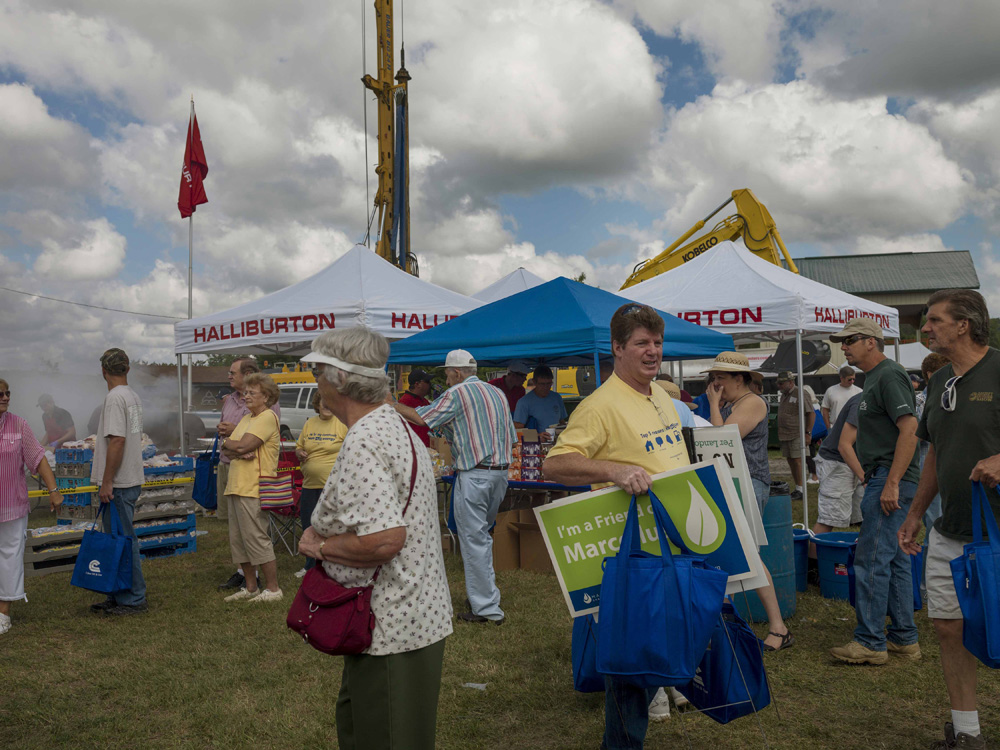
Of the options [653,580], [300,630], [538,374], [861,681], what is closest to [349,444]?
[300,630]

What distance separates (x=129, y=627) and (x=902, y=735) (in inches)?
205

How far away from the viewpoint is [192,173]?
15.8 m

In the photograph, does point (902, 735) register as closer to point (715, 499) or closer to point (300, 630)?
point (715, 499)

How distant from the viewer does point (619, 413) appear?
282 cm

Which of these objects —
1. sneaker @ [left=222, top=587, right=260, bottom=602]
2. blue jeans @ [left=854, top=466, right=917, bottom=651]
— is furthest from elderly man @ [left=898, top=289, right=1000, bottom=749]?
sneaker @ [left=222, top=587, right=260, bottom=602]

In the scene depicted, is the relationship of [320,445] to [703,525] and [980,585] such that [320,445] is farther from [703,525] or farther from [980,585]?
[980,585]

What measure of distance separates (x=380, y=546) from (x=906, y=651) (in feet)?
13.2

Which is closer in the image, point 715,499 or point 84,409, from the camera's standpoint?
point 715,499

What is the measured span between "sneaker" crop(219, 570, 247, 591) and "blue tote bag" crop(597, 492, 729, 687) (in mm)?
5220

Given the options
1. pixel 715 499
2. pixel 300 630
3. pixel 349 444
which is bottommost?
pixel 300 630

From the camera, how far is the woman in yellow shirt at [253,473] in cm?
597

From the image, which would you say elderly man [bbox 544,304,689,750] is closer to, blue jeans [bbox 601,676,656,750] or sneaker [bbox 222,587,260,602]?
blue jeans [bbox 601,676,656,750]

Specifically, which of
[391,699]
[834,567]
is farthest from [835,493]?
[391,699]

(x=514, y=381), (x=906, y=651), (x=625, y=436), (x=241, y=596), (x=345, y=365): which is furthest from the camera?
(x=514, y=381)
